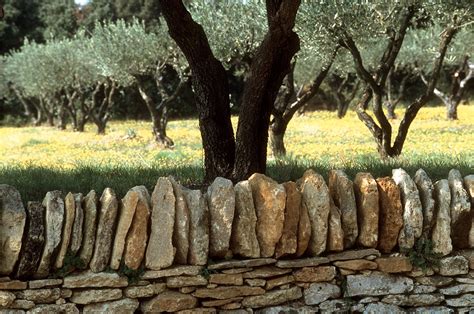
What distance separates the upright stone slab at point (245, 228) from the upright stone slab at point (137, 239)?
0.64 m

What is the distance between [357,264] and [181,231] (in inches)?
51.9

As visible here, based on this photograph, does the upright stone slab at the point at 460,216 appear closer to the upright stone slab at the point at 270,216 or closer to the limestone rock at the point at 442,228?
the limestone rock at the point at 442,228

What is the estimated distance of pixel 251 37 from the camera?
18.9m

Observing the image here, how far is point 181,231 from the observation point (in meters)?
4.70

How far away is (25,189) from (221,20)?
14.3 meters

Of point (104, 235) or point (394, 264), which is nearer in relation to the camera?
point (104, 235)

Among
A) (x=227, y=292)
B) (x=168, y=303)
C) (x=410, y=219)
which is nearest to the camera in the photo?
(x=168, y=303)

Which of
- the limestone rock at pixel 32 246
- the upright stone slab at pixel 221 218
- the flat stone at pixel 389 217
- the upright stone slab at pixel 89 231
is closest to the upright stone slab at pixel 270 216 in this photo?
the upright stone slab at pixel 221 218

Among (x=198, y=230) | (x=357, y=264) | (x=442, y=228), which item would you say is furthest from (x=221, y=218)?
(x=442, y=228)

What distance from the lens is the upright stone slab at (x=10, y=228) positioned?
4.39 m

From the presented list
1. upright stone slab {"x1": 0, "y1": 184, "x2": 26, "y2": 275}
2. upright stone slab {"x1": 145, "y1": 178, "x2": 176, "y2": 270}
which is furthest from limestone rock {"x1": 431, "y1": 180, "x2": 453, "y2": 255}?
upright stone slab {"x1": 0, "y1": 184, "x2": 26, "y2": 275}

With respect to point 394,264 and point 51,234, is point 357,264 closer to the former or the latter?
point 394,264

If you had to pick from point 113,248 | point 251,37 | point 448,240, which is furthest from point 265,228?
point 251,37

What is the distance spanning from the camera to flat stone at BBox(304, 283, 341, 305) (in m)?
→ 4.88
